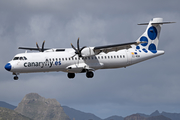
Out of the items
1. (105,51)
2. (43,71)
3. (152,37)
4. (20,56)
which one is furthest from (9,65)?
(152,37)

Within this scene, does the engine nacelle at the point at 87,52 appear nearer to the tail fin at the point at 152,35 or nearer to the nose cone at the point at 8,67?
the nose cone at the point at 8,67

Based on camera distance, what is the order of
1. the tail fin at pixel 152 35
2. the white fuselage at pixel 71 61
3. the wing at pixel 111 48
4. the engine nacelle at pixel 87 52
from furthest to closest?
the tail fin at pixel 152 35
the engine nacelle at pixel 87 52
the wing at pixel 111 48
the white fuselage at pixel 71 61

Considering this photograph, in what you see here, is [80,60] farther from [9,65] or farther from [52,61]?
[9,65]

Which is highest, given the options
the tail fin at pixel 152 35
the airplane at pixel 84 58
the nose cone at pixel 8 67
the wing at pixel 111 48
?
the tail fin at pixel 152 35

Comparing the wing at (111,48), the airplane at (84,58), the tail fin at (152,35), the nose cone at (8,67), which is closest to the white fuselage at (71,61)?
the airplane at (84,58)

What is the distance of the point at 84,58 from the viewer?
4328 centimetres

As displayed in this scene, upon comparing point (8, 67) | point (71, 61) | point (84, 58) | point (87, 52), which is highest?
point (87, 52)

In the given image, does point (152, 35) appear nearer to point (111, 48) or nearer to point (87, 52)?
point (111, 48)

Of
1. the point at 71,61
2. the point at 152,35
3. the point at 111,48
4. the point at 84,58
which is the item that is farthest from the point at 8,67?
the point at 152,35

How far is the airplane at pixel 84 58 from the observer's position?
40.6 meters

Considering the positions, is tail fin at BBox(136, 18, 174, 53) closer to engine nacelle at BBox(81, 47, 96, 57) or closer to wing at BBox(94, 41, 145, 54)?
wing at BBox(94, 41, 145, 54)

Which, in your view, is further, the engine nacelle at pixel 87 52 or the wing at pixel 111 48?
the engine nacelle at pixel 87 52

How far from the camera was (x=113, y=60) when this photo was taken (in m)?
44.9

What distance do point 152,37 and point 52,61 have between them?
54.4 ft
